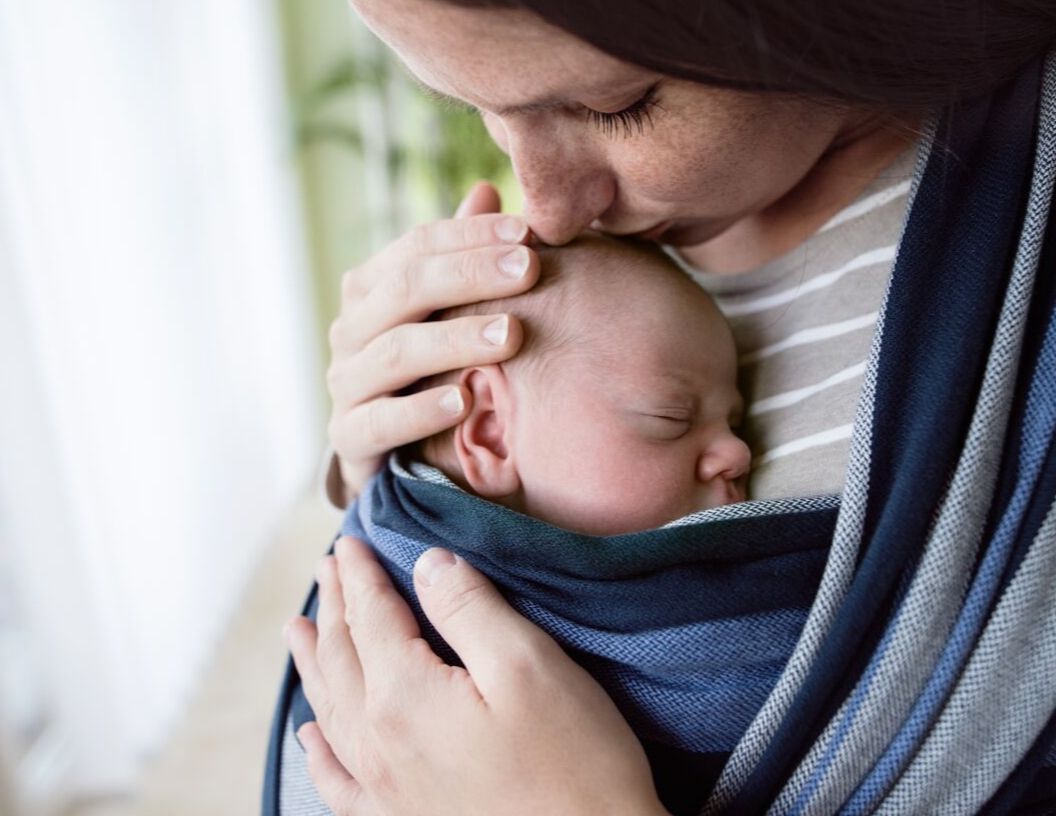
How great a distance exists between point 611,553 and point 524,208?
321 millimetres

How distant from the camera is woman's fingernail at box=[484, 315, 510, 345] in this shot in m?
0.91

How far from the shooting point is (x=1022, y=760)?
678 mm

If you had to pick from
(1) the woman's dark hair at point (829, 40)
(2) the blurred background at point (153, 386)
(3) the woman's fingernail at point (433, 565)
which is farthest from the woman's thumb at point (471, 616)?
(2) the blurred background at point (153, 386)

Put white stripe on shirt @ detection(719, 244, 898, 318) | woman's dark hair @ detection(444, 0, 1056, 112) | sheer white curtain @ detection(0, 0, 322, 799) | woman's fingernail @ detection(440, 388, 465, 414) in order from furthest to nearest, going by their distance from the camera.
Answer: sheer white curtain @ detection(0, 0, 322, 799)
woman's fingernail @ detection(440, 388, 465, 414)
white stripe on shirt @ detection(719, 244, 898, 318)
woman's dark hair @ detection(444, 0, 1056, 112)

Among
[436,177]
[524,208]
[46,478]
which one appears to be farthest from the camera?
[436,177]

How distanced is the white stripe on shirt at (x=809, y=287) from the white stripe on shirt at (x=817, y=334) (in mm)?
40

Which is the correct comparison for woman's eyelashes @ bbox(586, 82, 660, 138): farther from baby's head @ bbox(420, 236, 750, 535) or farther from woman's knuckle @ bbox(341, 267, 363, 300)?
woman's knuckle @ bbox(341, 267, 363, 300)

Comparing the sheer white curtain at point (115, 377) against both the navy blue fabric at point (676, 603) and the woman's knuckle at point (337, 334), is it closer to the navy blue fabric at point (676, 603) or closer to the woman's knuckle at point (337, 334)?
the woman's knuckle at point (337, 334)

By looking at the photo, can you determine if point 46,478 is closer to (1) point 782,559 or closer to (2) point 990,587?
(1) point 782,559

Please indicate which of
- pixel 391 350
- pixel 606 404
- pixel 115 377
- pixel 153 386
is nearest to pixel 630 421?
pixel 606 404

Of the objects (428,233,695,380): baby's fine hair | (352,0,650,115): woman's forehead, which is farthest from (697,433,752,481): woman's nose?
(352,0,650,115): woman's forehead

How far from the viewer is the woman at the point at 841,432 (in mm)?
651

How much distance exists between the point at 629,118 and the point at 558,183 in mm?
102

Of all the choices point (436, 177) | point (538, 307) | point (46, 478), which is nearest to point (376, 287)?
point (538, 307)
